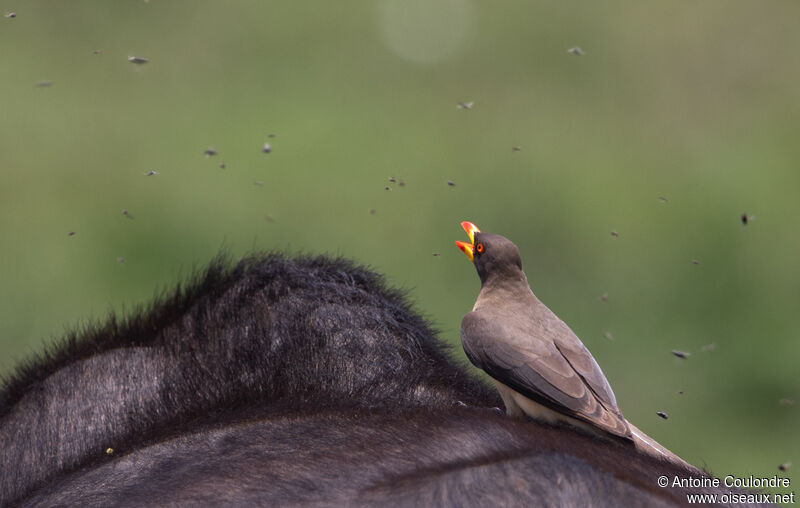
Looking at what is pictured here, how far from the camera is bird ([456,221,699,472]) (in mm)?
1880

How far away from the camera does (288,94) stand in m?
6.57

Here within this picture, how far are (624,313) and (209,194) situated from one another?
213 cm

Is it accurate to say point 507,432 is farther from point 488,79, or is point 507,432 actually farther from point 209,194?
point 488,79

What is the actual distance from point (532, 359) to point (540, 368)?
0.03 metres

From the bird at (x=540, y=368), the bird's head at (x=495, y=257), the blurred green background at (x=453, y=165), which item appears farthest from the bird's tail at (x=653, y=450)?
the blurred green background at (x=453, y=165)

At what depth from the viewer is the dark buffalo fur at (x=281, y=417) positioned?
1660 millimetres

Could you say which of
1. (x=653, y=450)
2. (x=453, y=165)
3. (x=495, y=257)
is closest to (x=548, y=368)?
Result: (x=653, y=450)

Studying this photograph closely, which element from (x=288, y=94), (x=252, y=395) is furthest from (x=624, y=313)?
(x=252, y=395)

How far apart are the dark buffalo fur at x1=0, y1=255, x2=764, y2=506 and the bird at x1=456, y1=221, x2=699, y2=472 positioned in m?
0.05

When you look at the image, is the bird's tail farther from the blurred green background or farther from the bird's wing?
the blurred green background

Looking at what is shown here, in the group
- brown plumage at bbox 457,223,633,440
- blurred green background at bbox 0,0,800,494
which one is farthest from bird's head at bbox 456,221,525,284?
blurred green background at bbox 0,0,800,494

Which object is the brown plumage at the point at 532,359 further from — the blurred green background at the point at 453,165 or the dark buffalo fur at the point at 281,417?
the blurred green background at the point at 453,165

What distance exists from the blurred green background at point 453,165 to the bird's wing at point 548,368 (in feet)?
8.85

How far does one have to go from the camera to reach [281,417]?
1.88 m
